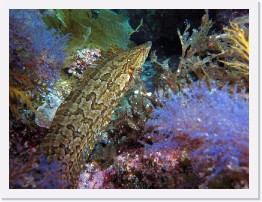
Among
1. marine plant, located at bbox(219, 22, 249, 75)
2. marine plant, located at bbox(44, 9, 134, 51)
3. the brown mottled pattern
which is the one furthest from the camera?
marine plant, located at bbox(44, 9, 134, 51)

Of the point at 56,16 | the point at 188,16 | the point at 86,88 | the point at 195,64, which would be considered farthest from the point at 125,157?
the point at 188,16

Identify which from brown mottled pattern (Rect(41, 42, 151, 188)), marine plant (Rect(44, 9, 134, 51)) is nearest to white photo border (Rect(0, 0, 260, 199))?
brown mottled pattern (Rect(41, 42, 151, 188))

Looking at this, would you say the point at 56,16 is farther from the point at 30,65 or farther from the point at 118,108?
the point at 118,108

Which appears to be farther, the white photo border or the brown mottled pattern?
the brown mottled pattern

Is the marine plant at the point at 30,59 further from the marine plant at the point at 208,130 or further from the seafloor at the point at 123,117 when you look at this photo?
the marine plant at the point at 208,130

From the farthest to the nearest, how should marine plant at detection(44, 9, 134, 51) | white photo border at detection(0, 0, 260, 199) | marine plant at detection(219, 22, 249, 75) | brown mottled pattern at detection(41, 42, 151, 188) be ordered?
marine plant at detection(44, 9, 134, 51) → brown mottled pattern at detection(41, 42, 151, 188) → marine plant at detection(219, 22, 249, 75) → white photo border at detection(0, 0, 260, 199)

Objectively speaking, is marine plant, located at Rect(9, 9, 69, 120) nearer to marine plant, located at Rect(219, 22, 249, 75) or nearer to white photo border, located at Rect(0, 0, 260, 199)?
white photo border, located at Rect(0, 0, 260, 199)
